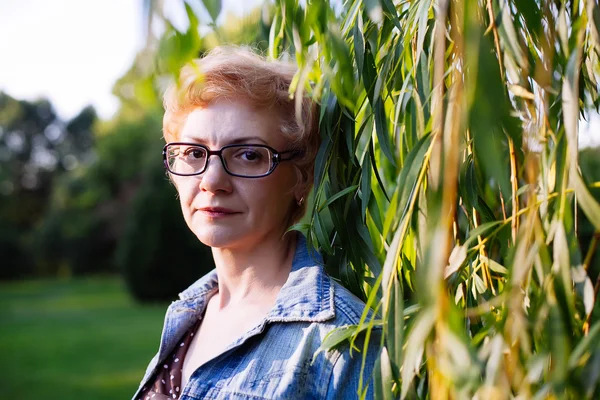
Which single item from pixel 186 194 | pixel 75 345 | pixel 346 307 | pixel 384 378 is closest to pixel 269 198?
pixel 186 194

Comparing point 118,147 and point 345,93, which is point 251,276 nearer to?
point 345,93

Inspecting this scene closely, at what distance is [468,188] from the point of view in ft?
4.16

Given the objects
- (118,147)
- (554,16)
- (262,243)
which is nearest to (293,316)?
(262,243)

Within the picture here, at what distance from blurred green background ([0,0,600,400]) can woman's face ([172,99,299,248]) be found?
0.17m

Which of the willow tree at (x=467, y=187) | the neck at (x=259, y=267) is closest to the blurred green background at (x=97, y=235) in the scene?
the willow tree at (x=467, y=187)

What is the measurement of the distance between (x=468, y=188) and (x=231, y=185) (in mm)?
530

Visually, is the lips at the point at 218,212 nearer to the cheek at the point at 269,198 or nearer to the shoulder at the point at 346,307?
the cheek at the point at 269,198

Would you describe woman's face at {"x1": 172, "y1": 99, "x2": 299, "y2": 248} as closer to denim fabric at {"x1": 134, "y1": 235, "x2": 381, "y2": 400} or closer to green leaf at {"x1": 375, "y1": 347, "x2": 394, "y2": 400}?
denim fabric at {"x1": 134, "y1": 235, "x2": 381, "y2": 400}

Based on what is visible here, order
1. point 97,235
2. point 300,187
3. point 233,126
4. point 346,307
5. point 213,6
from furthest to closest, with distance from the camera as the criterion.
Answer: point 97,235
point 300,187
point 233,126
point 346,307
point 213,6

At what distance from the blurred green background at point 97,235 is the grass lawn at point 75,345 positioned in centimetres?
2

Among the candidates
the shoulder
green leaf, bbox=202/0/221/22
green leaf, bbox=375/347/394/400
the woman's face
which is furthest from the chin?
green leaf, bbox=202/0/221/22

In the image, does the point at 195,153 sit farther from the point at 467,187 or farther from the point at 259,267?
the point at 467,187

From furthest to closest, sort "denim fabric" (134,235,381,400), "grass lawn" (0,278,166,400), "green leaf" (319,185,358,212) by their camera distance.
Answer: "grass lawn" (0,278,166,400) < "green leaf" (319,185,358,212) < "denim fabric" (134,235,381,400)

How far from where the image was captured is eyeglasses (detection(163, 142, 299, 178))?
153 centimetres
